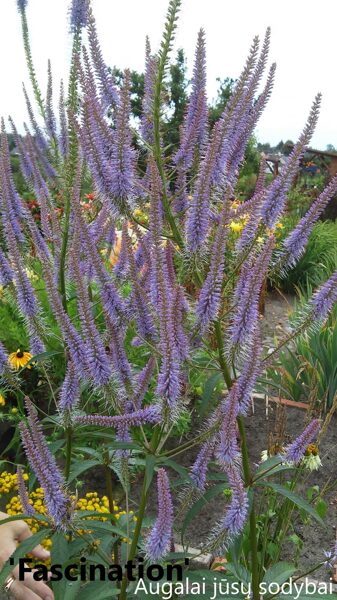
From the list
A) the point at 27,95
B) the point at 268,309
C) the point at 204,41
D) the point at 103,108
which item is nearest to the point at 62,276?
the point at 103,108

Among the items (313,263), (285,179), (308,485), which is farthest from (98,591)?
(313,263)

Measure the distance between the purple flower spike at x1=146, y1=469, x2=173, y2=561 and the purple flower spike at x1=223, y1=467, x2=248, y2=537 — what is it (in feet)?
0.64

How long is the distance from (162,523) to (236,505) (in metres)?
0.25

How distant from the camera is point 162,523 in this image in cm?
171

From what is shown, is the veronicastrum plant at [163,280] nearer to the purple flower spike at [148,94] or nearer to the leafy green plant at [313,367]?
the purple flower spike at [148,94]

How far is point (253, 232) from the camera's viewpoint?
1.82 m

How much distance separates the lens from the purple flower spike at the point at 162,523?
159 centimetres

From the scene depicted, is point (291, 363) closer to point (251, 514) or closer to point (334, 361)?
point (334, 361)

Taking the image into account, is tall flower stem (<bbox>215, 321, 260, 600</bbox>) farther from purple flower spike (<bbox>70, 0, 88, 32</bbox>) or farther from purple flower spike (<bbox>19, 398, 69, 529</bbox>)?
purple flower spike (<bbox>70, 0, 88, 32</bbox>)

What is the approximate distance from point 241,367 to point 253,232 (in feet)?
1.30

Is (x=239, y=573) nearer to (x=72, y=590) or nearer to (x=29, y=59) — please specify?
(x=72, y=590)

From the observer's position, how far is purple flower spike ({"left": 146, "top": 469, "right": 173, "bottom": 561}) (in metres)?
1.59

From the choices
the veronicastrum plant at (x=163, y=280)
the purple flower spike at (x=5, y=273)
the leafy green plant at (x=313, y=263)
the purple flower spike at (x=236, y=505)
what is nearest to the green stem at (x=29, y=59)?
the veronicastrum plant at (x=163, y=280)

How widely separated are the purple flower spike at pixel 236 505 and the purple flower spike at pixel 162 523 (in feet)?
0.64
